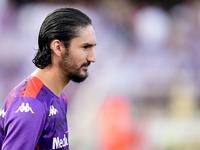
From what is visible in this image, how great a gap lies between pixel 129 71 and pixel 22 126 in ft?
21.8

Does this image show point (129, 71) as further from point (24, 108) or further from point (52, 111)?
point (24, 108)

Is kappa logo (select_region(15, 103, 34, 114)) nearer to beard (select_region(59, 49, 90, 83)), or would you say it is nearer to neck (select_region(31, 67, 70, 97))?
neck (select_region(31, 67, 70, 97))

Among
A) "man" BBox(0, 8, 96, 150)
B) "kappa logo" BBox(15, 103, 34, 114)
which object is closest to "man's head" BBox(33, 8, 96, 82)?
"man" BBox(0, 8, 96, 150)

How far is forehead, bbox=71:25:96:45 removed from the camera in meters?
2.38

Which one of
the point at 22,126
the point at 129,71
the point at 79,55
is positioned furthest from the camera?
the point at 129,71

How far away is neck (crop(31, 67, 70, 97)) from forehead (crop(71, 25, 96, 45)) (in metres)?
0.29

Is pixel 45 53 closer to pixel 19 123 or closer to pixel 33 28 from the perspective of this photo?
pixel 19 123

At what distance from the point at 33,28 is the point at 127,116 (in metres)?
3.97

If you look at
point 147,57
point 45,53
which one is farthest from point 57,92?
point 147,57

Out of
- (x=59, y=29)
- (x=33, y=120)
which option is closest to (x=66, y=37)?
(x=59, y=29)

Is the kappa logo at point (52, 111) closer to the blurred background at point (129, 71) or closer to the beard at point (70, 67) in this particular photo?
the beard at point (70, 67)

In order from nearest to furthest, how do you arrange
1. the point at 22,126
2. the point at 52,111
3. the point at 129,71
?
the point at 22,126 < the point at 52,111 < the point at 129,71

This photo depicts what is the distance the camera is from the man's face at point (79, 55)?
2.39 m

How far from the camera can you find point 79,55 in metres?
2.41
